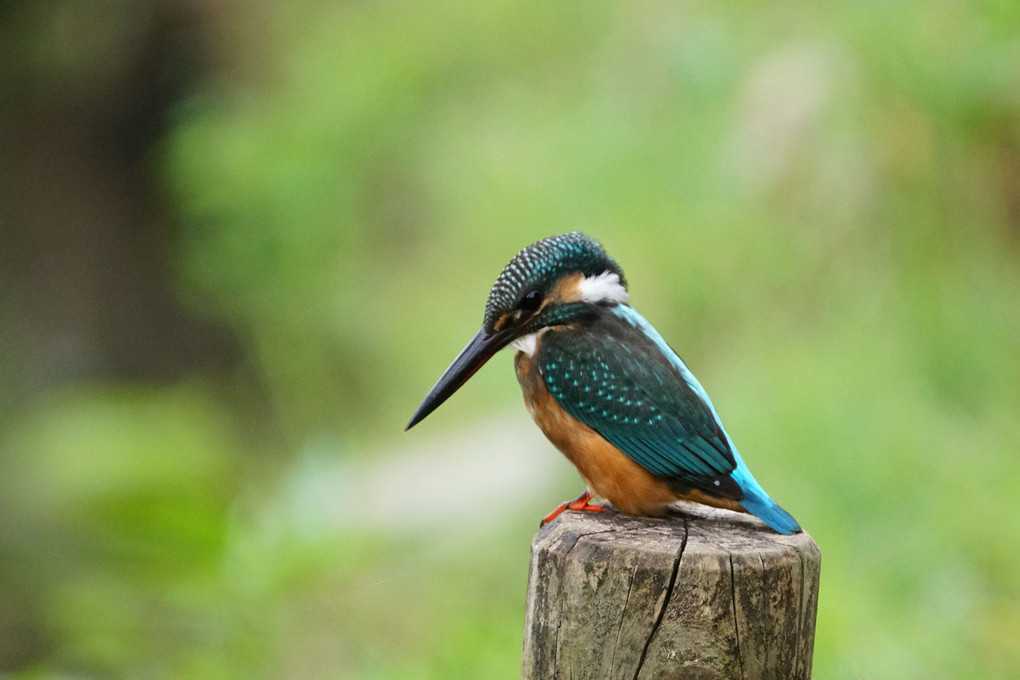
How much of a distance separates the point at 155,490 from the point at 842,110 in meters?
3.44

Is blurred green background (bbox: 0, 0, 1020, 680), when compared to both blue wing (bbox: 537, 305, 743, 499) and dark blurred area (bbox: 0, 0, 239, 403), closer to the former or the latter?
dark blurred area (bbox: 0, 0, 239, 403)

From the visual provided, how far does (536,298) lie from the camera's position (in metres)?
2.43

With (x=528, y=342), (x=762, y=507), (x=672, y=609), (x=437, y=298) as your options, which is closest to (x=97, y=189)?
(x=437, y=298)

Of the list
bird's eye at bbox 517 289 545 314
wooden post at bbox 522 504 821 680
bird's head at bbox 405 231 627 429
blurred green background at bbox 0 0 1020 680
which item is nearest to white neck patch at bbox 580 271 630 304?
bird's head at bbox 405 231 627 429

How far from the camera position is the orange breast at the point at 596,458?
2.21m

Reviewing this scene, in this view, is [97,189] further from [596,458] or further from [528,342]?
[596,458]

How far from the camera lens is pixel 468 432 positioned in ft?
20.1

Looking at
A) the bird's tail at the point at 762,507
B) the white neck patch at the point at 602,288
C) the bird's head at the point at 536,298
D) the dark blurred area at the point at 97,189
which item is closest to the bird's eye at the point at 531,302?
the bird's head at the point at 536,298

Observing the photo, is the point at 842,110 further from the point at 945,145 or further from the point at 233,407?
the point at 233,407

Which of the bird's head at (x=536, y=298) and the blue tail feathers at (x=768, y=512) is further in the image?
the bird's head at (x=536, y=298)

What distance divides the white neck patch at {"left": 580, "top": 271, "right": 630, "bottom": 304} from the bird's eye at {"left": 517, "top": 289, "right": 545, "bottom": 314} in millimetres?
104

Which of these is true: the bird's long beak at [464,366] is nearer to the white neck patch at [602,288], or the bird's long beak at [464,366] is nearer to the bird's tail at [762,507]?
the white neck patch at [602,288]

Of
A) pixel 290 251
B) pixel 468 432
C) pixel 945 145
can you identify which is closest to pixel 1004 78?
pixel 945 145

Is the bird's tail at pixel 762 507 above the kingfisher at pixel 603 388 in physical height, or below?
below
